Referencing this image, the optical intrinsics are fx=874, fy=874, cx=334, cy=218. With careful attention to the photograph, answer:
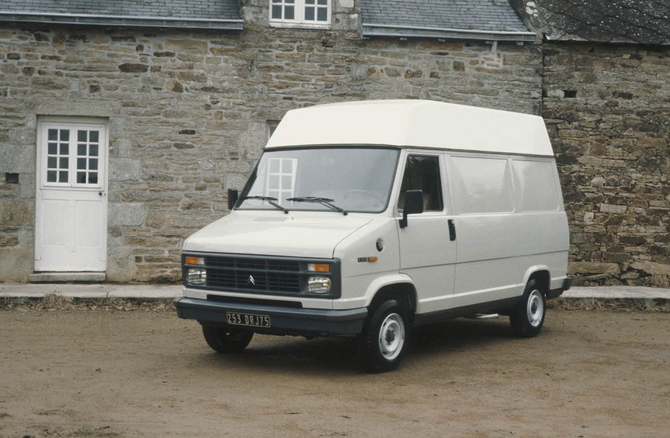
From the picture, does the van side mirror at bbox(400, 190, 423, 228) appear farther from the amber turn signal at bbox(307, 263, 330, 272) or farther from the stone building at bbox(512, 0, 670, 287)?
the stone building at bbox(512, 0, 670, 287)

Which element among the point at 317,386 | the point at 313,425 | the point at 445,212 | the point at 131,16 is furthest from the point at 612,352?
the point at 131,16

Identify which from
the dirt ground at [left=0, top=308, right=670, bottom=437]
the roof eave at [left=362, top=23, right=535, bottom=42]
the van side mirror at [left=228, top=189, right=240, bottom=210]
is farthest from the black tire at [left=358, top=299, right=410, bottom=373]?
the roof eave at [left=362, top=23, right=535, bottom=42]

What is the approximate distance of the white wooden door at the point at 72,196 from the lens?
12.8m

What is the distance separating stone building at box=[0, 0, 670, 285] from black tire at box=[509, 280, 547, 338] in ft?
14.6

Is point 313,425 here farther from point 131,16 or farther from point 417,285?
point 131,16

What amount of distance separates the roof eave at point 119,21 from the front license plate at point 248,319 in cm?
669

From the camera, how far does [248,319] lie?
7.05 meters

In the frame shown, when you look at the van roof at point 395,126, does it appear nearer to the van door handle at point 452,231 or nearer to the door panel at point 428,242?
the door panel at point 428,242

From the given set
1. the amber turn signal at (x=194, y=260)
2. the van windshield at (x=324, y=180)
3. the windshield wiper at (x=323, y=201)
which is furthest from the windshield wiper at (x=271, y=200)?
the amber turn signal at (x=194, y=260)

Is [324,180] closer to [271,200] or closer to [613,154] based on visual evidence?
[271,200]

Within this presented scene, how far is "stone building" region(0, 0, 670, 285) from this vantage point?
12.7 metres

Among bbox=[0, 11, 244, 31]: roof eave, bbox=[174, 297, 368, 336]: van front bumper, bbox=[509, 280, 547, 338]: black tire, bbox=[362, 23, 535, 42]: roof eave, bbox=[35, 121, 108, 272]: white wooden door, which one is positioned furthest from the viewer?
bbox=[362, 23, 535, 42]: roof eave

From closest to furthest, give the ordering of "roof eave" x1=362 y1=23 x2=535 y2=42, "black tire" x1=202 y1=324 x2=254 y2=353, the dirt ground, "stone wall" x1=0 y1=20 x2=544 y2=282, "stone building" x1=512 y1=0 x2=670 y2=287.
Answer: the dirt ground < "black tire" x1=202 y1=324 x2=254 y2=353 < "stone wall" x1=0 y1=20 x2=544 y2=282 < "roof eave" x1=362 y1=23 x2=535 y2=42 < "stone building" x1=512 y1=0 x2=670 y2=287

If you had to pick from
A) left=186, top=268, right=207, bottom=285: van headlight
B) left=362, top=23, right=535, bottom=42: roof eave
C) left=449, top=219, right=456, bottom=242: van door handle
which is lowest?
left=186, top=268, right=207, bottom=285: van headlight
